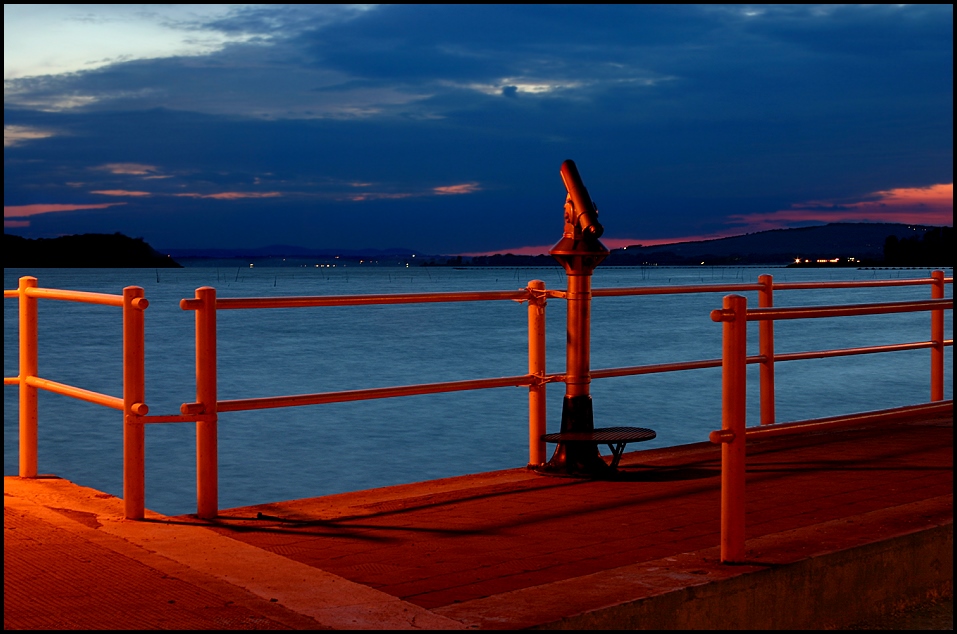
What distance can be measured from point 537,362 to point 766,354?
2.23m

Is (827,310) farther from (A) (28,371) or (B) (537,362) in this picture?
(A) (28,371)

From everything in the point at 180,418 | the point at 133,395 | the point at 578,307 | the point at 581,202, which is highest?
the point at 581,202

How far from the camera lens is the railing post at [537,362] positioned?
6102 millimetres

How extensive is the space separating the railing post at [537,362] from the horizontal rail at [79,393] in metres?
2.22

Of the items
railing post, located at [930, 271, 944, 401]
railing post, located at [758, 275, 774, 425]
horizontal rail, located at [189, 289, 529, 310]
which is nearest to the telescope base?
horizontal rail, located at [189, 289, 529, 310]

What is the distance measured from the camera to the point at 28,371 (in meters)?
5.72

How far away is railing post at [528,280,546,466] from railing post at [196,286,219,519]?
185 cm

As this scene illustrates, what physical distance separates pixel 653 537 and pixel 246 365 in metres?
25.1

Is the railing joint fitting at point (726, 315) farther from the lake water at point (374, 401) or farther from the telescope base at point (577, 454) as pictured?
the lake water at point (374, 401)

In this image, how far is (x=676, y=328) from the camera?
44625 mm

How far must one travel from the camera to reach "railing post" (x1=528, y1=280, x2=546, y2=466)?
610 centimetres

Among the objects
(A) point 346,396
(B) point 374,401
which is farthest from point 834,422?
(B) point 374,401

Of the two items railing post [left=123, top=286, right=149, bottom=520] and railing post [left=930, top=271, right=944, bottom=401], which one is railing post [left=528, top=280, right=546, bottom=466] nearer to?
railing post [left=123, top=286, right=149, bottom=520]

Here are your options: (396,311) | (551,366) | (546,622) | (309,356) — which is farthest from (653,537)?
(396,311)
